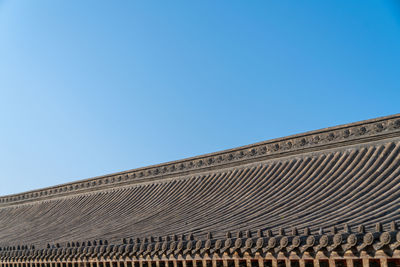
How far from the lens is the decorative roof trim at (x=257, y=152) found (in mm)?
10320

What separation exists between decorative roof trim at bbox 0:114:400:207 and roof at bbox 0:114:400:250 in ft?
0.07

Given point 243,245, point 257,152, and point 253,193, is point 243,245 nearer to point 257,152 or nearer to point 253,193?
point 253,193

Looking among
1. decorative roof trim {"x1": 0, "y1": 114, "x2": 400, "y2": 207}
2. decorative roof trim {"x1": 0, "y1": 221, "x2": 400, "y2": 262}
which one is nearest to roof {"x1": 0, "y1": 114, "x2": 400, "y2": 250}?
decorative roof trim {"x1": 0, "y1": 114, "x2": 400, "y2": 207}

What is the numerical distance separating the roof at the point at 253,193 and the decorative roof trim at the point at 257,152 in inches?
0.9

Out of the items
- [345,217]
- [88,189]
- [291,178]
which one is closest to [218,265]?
[345,217]

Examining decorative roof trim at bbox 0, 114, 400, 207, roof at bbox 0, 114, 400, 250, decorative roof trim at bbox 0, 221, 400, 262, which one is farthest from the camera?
decorative roof trim at bbox 0, 114, 400, 207

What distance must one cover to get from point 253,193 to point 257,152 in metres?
1.84

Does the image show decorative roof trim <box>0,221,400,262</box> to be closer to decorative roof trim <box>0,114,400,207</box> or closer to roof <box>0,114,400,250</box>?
roof <box>0,114,400,250</box>

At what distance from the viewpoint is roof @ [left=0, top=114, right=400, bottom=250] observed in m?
8.46

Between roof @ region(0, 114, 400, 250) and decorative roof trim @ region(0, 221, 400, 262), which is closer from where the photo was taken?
decorative roof trim @ region(0, 221, 400, 262)

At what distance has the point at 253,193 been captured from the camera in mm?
11094

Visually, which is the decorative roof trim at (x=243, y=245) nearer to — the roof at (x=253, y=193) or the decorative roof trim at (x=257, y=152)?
the roof at (x=253, y=193)

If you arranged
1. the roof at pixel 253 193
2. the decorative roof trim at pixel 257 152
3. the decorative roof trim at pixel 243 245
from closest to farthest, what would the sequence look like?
the decorative roof trim at pixel 243 245 < the roof at pixel 253 193 < the decorative roof trim at pixel 257 152

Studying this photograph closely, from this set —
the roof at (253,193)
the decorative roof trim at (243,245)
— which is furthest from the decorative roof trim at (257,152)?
the decorative roof trim at (243,245)
